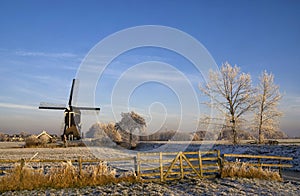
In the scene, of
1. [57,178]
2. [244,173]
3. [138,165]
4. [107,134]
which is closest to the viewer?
[57,178]

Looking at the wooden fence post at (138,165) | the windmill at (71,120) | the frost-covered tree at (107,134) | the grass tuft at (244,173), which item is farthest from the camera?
the frost-covered tree at (107,134)

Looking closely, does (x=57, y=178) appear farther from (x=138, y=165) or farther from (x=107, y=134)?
(x=107, y=134)

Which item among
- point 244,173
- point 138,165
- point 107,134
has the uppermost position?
point 138,165

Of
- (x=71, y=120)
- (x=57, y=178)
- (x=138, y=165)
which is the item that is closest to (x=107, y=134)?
(x=71, y=120)

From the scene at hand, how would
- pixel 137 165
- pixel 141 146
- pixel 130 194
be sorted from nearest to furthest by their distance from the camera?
pixel 130 194, pixel 137 165, pixel 141 146

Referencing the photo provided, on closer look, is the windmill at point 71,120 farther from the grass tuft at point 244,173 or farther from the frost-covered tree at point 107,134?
the grass tuft at point 244,173

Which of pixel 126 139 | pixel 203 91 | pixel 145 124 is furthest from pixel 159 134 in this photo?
pixel 203 91

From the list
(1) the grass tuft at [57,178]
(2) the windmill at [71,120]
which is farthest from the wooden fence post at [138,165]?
(2) the windmill at [71,120]

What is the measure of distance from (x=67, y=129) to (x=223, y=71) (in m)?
34.8

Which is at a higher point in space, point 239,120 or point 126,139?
point 239,120

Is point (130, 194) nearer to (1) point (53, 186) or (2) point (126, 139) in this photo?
(1) point (53, 186)

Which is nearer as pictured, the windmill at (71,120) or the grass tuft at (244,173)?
the grass tuft at (244,173)

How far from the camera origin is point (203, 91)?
125 feet

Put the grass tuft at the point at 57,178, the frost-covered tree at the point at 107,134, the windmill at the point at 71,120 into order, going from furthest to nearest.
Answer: the frost-covered tree at the point at 107,134 < the windmill at the point at 71,120 < the grass tuft at the point at 57,178
